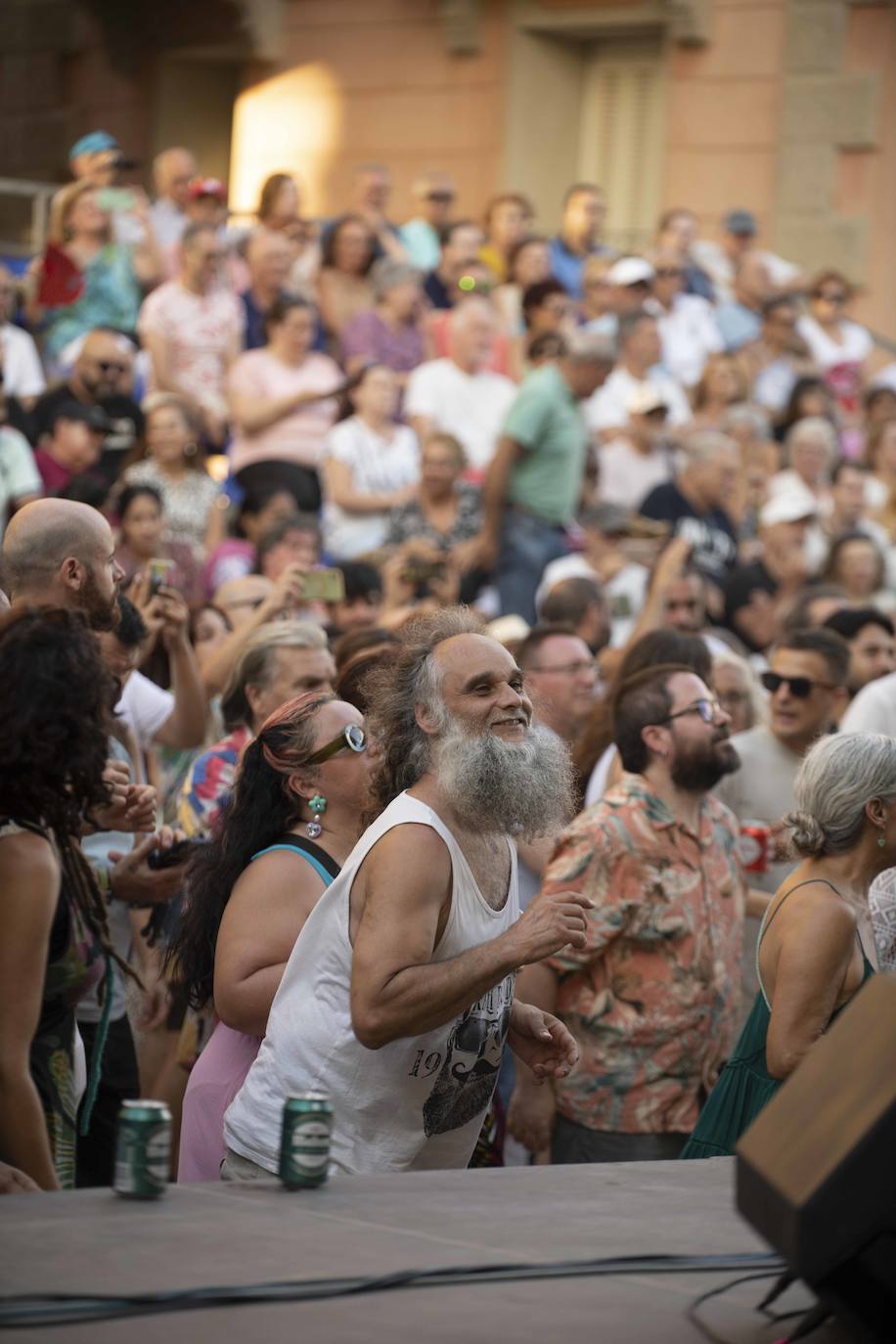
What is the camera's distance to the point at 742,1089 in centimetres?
466

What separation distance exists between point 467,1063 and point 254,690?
1834 millimetres

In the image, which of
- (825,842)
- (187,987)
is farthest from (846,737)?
(187,987)

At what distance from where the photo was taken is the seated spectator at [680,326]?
15.0 meters

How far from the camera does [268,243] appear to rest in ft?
37.9

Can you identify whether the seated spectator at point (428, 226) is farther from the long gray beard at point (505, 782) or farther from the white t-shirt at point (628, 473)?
the long gray beard at point (505, 782)

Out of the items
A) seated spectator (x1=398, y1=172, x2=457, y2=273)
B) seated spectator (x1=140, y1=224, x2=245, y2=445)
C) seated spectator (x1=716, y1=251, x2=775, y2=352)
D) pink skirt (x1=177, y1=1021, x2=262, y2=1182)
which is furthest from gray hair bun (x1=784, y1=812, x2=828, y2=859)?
seated spectator (x1=716, y1=251, x2=775, y2=352)

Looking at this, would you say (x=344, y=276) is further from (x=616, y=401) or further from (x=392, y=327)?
(x=616, y=401)

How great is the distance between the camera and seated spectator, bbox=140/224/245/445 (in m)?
11.0

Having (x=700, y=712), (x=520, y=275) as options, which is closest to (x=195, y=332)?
(x=520, y=275)

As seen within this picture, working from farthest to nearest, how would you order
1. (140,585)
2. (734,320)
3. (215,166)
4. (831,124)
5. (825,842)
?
(215,166) → (831,124) → (734,320) → (140,585) → (825,842)

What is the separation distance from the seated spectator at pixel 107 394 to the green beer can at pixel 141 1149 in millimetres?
6643

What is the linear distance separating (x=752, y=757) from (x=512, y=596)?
10.4 ft

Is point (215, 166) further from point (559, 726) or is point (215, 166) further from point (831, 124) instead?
point (559, 726)

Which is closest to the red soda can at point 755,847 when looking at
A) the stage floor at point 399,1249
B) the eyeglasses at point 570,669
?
the eyeglasses at point 570,669
